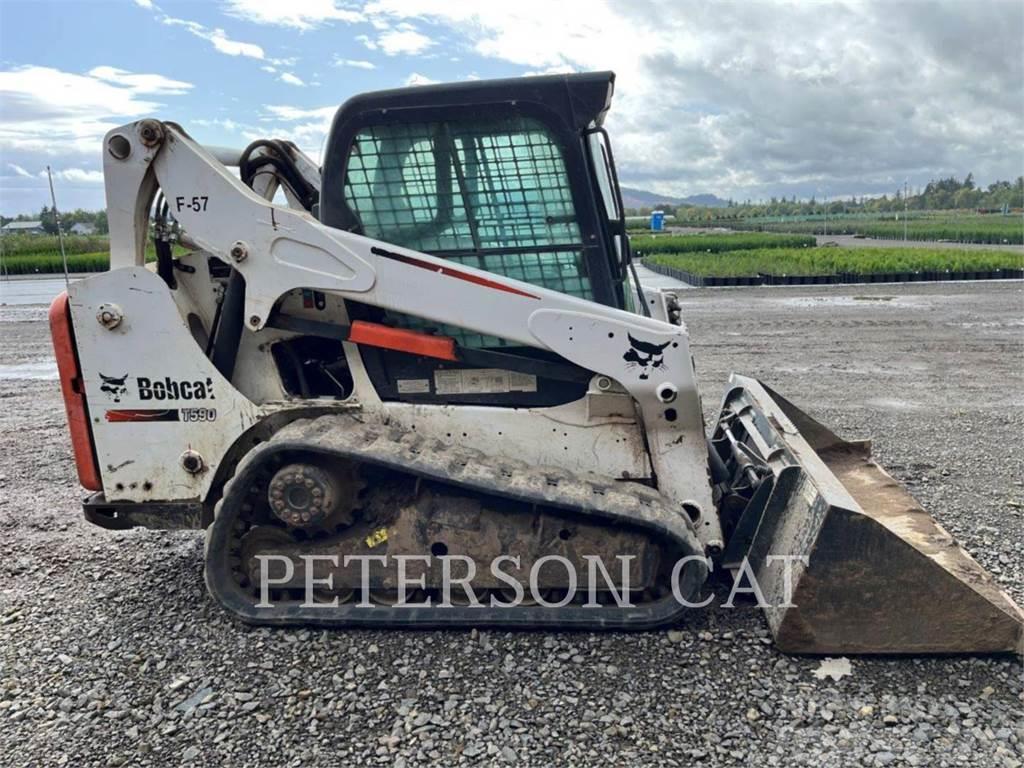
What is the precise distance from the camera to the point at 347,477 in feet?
11.7

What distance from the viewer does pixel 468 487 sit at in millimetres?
3398

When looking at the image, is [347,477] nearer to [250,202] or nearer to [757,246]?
[250,202]

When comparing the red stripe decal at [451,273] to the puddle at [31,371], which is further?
the puddle at [31,371]

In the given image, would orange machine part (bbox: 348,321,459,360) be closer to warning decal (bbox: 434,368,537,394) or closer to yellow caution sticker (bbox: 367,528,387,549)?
warning decal (bbox: 434,368,537,394)

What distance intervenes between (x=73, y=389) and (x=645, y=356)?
2666 millimetres

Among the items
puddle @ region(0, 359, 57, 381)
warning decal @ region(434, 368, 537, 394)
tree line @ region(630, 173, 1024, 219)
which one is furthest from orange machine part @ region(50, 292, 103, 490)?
tree line @ region(630, 173, 1024, 219)

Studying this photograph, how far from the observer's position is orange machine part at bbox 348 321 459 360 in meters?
3.68

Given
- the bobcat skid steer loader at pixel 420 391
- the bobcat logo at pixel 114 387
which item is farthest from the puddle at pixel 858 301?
the bobcat logo at pixel 114 387

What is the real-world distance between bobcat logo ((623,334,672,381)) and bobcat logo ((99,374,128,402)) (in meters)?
2.33

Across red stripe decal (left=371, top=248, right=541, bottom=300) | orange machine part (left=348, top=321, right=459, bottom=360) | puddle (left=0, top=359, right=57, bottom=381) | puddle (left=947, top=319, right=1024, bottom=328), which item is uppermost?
red stripe decal (left=371, top=248, right=541, bottom=300)

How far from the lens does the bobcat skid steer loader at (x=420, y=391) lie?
349 cm

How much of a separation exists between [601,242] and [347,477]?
1579mm

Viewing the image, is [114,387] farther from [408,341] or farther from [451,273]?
[451,273]

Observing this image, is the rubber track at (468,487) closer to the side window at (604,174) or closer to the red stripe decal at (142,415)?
the red stripe decal at (142,415)
